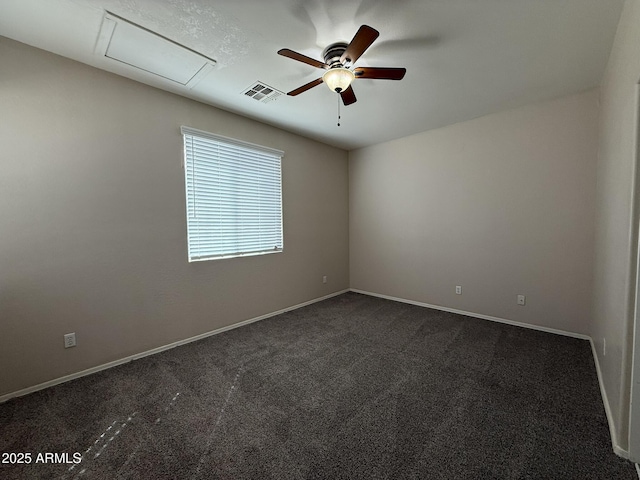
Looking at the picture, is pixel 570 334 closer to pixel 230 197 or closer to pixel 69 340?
pixel 230 197

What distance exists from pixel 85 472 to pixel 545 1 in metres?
3.84

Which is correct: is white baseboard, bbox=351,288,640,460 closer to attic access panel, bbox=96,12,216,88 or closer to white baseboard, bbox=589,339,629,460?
white baseboard, bbox=589,339,629,460

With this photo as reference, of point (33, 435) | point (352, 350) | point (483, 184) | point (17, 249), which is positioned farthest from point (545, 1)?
point (33, 435)

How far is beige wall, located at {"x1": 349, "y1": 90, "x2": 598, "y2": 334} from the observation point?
2889 millimetres

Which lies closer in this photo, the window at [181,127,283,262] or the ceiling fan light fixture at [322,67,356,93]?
the ceiling fan light fixture at [322,67,356,93]

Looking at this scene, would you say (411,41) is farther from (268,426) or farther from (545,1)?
(268,426)

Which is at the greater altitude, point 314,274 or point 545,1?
point 545,1

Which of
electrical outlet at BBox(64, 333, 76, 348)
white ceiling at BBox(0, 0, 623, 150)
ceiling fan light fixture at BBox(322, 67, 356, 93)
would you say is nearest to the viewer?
white ceiling at BBox(0, 0, 623, 150)

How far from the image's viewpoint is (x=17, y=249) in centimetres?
200

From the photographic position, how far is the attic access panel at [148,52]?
6.13 ft

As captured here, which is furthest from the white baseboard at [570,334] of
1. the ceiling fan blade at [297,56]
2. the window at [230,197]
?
the ceiling fan blade at [297,56]

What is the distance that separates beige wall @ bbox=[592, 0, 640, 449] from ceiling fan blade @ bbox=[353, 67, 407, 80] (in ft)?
4.04

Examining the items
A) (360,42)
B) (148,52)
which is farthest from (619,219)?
(148,52)

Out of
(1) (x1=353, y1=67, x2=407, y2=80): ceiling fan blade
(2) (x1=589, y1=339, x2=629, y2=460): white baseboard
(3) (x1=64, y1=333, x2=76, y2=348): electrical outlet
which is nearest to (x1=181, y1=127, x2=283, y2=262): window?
(3) (x1=64, y1=333, x2=76, y2=348): electrical outlet
